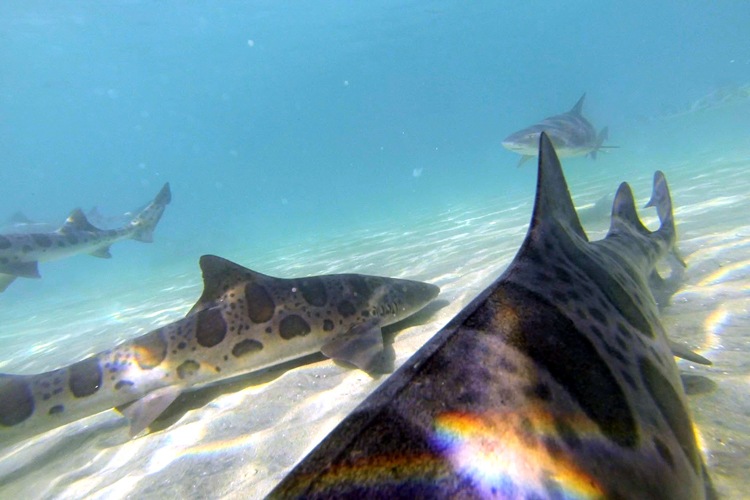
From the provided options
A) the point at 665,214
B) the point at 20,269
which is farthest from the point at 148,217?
the point at 665,214

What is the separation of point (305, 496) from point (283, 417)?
2.84 meters

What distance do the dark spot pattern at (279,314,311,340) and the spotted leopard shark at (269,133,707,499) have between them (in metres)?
2.99

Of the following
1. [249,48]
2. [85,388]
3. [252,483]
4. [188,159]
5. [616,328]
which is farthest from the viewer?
[188,159]

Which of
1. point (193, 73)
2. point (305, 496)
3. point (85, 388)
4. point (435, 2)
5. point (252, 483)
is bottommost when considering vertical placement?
point (252, 483)

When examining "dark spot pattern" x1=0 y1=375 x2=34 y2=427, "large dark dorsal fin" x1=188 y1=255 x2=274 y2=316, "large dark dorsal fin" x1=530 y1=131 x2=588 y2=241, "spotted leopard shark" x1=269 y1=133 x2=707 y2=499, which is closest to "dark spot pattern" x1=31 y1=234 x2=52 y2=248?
"dark spot pattern" x1=0 y1=375 x2=34 y2=427

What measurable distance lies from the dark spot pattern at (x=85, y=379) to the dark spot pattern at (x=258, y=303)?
5.31 ft

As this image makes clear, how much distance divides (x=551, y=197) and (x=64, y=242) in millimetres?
12654

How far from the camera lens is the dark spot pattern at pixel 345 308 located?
4.37 meters

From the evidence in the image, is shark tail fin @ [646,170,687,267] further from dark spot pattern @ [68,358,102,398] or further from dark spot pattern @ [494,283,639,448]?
dark spot pattern @ [68,358,102,398]

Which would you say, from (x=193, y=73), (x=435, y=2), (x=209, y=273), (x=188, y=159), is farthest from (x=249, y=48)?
(x=188, y=159)

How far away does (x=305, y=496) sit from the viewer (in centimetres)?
79

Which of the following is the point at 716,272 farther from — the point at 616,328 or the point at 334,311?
the point at 334,311

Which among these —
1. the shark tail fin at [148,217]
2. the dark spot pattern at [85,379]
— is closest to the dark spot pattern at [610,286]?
the dark spot pattern at [85,379]

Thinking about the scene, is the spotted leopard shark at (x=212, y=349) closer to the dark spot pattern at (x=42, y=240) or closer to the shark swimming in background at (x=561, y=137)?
the shark swimming in background at (x=561, y=137)
